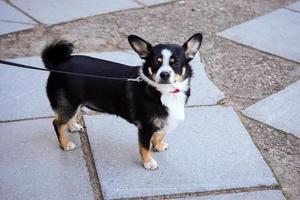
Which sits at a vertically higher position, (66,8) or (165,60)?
(165,60)

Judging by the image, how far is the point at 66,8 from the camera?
6273 millimetres

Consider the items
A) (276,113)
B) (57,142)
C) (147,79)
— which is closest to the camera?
(147,79)

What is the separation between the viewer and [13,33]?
5.59 m

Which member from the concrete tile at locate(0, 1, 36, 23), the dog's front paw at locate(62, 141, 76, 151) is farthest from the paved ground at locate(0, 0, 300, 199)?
the concrete tile at locate(0, 1, 36, 23)

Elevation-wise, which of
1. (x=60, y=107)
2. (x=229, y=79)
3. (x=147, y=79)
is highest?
(x=147, y=79)

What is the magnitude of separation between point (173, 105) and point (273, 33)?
9.59 feet

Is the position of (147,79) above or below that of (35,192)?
above

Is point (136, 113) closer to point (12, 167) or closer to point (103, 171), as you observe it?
point (103, 171)

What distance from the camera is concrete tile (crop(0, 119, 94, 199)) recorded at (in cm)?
341

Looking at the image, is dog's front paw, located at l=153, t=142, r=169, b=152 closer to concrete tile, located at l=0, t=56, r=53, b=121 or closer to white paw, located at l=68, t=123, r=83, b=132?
white paw, located at l=68, t=123, r=83, b=132

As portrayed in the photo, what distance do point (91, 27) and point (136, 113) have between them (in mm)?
2597

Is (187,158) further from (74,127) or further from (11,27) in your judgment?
(11,27)

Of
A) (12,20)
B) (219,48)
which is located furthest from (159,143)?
(12,20)

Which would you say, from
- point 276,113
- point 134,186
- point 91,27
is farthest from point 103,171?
point 91,27
